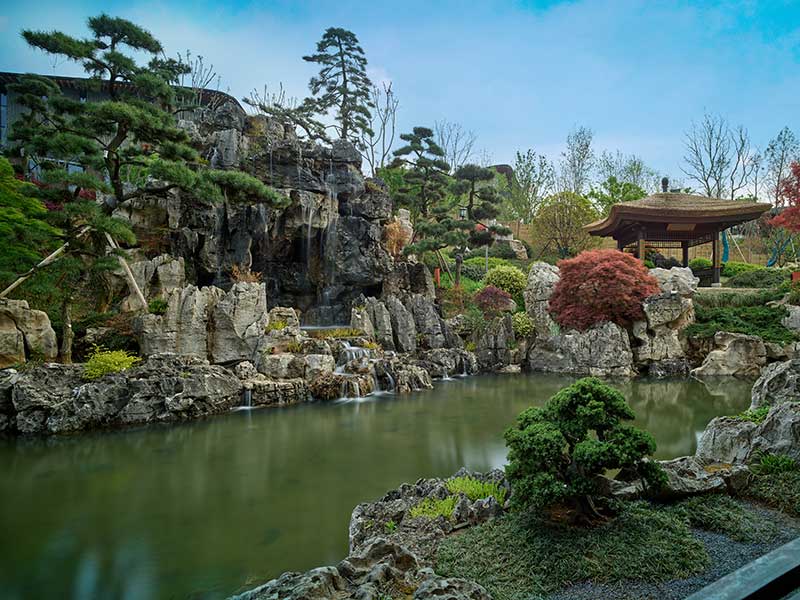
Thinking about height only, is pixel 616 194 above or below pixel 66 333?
above

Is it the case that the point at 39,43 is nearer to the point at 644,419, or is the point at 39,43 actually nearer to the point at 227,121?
the point at 227,121

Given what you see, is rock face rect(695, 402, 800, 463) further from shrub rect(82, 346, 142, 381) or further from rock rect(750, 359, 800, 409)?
shrub rect(82, 346, 142, 381)

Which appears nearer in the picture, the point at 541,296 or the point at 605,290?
the point at 605,290

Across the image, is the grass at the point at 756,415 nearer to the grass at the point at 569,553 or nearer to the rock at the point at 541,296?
the grass at the point at 569,553

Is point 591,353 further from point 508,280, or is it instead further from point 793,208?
point 793,208

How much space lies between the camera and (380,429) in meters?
7.68

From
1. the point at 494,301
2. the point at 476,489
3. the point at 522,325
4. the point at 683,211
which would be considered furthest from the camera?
the point at 683,211

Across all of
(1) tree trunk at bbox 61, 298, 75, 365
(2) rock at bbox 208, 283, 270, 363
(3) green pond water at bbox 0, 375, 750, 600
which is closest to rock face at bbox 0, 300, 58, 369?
(1) tree trunk at bbox 61, 298, 75, 365

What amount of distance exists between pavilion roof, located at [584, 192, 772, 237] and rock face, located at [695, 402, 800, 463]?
14.0 metres

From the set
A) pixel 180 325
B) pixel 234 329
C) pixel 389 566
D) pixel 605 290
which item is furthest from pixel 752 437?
pixel 180 325

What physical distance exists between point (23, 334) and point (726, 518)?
11.3 meters

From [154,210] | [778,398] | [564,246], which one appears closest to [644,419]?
[778,398]

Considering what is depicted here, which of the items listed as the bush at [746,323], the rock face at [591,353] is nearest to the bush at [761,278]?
the bush at [746,323]

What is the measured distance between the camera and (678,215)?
56.8ft
